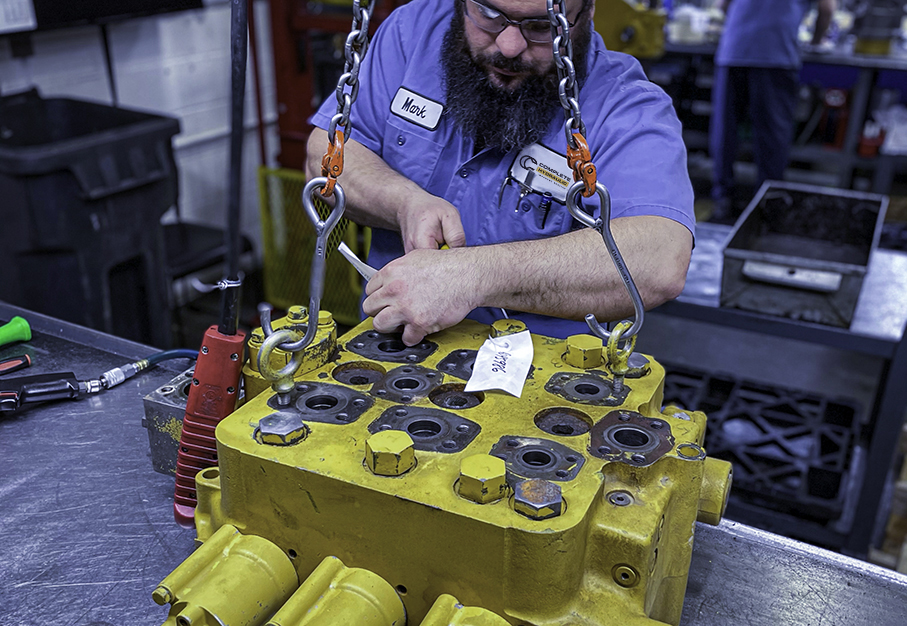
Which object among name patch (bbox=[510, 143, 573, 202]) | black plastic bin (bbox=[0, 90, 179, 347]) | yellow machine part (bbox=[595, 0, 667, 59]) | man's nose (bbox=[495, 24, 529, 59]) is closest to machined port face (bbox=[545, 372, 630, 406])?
name patch (bbox=[510, 143, 573, 202])

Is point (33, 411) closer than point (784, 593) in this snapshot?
No

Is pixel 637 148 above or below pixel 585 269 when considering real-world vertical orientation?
above

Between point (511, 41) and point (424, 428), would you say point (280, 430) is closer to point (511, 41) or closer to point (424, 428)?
point (424, 428)

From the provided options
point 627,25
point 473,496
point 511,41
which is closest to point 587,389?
point 473,496

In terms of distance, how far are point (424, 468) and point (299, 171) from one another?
8.65 ft

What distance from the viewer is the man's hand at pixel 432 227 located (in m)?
1.17

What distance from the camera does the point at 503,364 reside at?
0.88 metres

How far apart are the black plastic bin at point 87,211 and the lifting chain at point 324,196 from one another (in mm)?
1485

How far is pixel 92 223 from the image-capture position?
2.14 m

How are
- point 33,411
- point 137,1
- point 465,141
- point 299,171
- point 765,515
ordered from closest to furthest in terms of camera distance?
point 33,411 → point 465,141 → point 765,515 → point 137,1 → point 299,171

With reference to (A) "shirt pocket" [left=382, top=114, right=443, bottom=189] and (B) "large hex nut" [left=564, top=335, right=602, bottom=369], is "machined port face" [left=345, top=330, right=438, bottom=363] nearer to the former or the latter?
(B) "large hex nut" [left=564, top=335, right=602, bottom=369]

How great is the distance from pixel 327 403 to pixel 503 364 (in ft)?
0.65

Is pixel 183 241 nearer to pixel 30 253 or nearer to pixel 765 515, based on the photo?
pixel 30 253

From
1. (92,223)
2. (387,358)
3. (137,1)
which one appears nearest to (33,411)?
(387,358)
